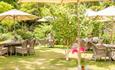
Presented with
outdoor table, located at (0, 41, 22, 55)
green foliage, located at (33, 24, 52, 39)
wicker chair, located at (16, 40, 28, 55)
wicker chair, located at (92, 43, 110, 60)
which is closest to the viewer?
wicker chair, located at (92, 43, 110, 60)

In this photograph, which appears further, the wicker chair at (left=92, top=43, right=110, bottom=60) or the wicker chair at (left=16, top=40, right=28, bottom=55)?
the wicker chair at (left=16, top=40, right=28, bottom=55)

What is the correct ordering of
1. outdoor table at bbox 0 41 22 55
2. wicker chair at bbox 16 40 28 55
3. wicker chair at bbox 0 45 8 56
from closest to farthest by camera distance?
wicker chair at bbox 0 45 8 56, wicker chair at bbox 16 40 28 55, outdoor table at bbox 0 41 22 55

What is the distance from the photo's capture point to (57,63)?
1329 centimetres

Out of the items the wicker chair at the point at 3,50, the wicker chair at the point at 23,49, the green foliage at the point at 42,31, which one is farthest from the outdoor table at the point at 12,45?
the green foliage at the point at 42,31

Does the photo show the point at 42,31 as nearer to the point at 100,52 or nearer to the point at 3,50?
the point at 3,50

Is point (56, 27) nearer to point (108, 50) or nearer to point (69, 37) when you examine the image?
point (69, 37)

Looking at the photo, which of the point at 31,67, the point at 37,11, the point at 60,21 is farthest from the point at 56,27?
the point at 37,11

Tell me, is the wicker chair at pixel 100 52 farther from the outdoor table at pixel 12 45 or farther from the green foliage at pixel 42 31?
the green foliage at pixel 42 31

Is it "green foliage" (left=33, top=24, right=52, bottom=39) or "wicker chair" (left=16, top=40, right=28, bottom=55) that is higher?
"green foliage" (left=33, top=24, right=52, bottom=39)

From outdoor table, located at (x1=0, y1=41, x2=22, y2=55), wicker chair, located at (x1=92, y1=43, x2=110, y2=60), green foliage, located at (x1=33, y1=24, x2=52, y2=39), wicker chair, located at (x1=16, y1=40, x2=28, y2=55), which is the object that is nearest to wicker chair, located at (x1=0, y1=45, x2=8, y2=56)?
outdoor table, located at (x1=0, y1=41, x2=22, y2=55)

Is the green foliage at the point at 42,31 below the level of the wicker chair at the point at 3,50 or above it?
above

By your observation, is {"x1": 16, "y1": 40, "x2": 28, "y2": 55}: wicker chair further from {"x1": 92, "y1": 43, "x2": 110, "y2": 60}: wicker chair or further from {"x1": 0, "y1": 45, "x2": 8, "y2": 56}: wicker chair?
{"x1": 92, "y1": 43, "x2": 110, "y2": 60}: wicker chair

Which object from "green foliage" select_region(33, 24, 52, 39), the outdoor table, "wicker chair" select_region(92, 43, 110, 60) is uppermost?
"green foliage" select_region(33, 24, 52, 39)

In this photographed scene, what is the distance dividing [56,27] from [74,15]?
1213mm
